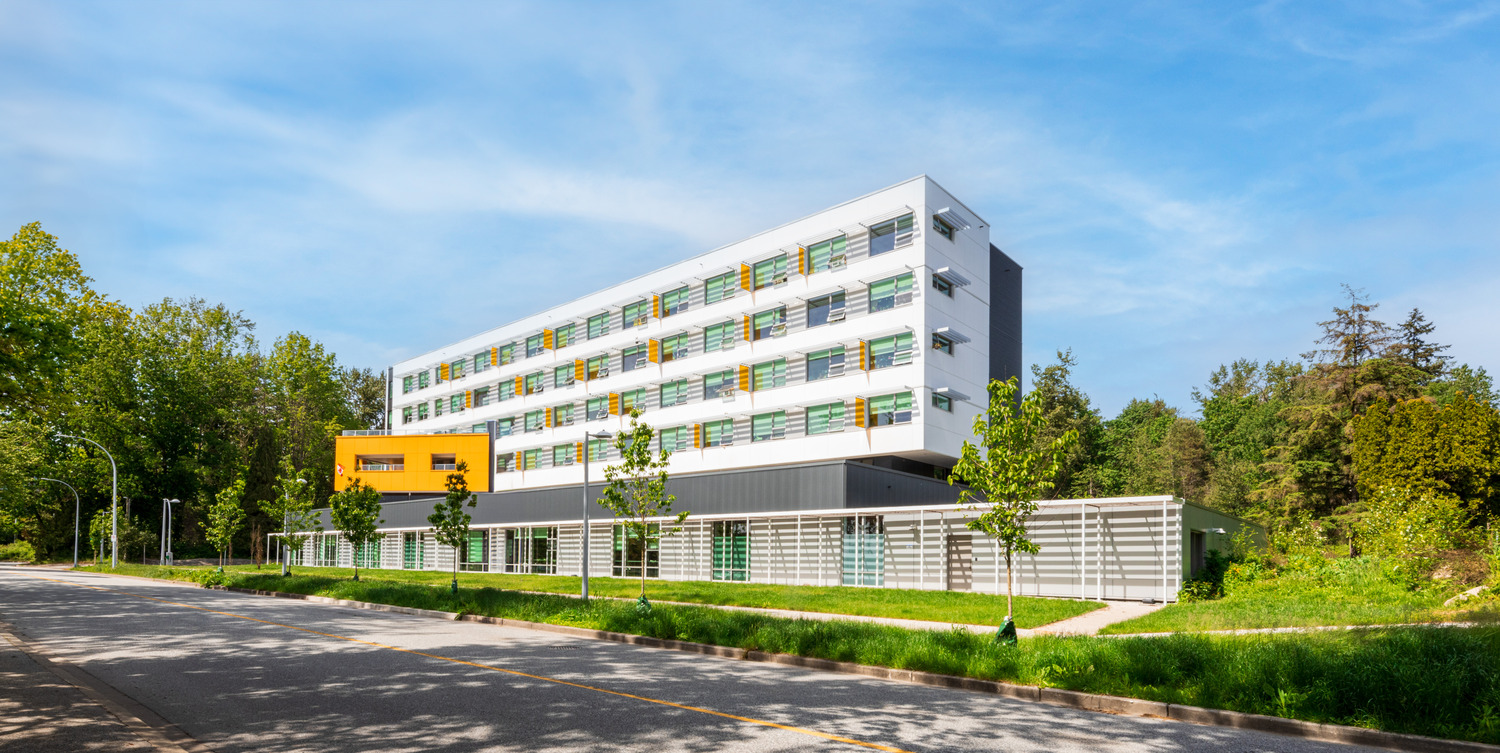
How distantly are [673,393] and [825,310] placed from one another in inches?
471

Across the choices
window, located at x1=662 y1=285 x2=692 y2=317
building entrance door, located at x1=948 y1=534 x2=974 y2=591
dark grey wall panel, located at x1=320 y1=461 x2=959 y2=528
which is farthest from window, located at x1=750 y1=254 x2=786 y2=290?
building entrance door, located at x1=948 y1=534 x2=974 y2=591

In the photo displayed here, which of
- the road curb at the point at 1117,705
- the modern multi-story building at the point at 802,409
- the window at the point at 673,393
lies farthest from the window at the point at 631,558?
the road curb at the point at 1117,705

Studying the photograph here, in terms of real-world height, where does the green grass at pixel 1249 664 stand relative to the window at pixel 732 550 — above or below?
above

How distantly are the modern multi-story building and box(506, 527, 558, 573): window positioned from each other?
0.40ft

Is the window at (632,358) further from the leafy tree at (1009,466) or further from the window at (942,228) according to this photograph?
the leafy tree at (1009,466)

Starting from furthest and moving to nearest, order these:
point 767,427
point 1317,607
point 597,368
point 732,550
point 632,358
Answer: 1. point 597,368
2. point 632,358
3. point 767,427
4. point 732,550
5. point 1317,607

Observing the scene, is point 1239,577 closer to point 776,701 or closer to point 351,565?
point 776,701

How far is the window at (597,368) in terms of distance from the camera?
59.2 m

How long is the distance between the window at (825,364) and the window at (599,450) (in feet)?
51.1

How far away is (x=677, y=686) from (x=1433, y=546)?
21.4 metres

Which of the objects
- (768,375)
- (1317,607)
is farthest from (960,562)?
(768,375)

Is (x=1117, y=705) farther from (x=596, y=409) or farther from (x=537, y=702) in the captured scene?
(x=596, y=409)

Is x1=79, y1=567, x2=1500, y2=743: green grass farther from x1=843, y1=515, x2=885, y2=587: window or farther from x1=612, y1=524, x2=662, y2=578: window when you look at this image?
x1=612, y1=524, x2=662, y2=578: window

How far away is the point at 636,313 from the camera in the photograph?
5734cm
